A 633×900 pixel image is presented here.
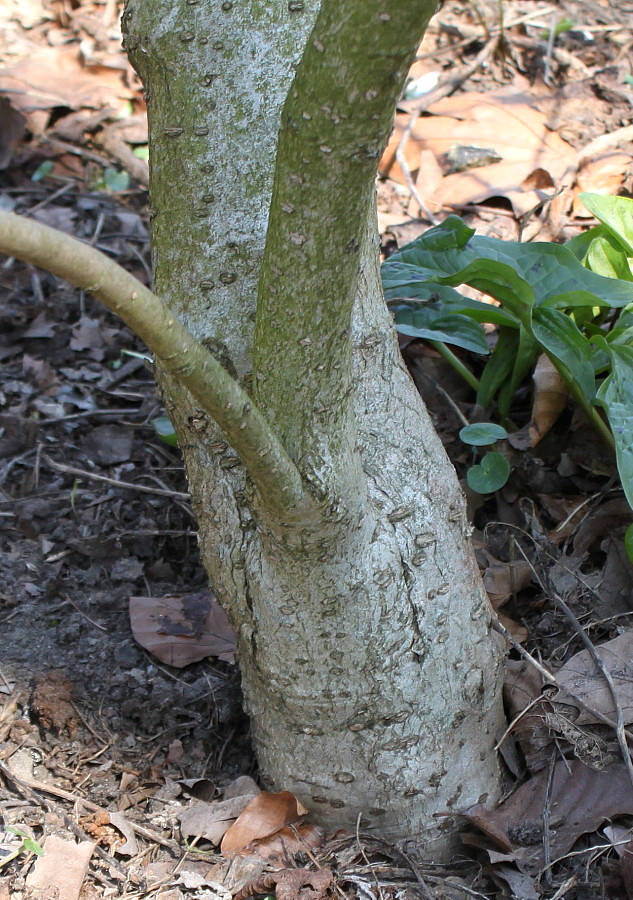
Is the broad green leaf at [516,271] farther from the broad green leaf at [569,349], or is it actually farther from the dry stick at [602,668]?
the dry stick at [602,668]

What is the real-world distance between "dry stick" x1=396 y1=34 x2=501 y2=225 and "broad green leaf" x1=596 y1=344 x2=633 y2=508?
125cm

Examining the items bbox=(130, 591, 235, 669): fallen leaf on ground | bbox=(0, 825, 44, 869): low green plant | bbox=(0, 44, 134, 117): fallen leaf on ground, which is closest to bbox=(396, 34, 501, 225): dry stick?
bbox=(0, 44, 134, 117): fallen leaf on ground

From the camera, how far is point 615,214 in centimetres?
200

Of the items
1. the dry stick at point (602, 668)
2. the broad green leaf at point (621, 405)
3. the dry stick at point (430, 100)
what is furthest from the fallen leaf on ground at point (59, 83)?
the dry stick at point (602, 668)

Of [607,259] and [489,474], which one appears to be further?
[607,259]

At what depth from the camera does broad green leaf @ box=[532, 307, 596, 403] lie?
5.93 ft

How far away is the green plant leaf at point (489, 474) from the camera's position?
75.0 inches

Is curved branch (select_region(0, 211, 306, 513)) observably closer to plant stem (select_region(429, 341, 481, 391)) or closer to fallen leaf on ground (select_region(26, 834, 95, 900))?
fallen leaf on ground (select_region(26, 834, 95, 900))

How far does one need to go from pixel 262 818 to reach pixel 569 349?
1.20 meters

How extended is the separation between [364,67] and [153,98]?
0.71 metres

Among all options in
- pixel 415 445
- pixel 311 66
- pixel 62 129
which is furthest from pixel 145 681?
pixel 62 129

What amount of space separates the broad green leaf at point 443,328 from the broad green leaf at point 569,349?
0.80 feet

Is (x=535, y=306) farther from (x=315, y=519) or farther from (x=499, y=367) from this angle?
(x=315, y=519)

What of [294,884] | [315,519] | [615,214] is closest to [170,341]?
[315,519]
